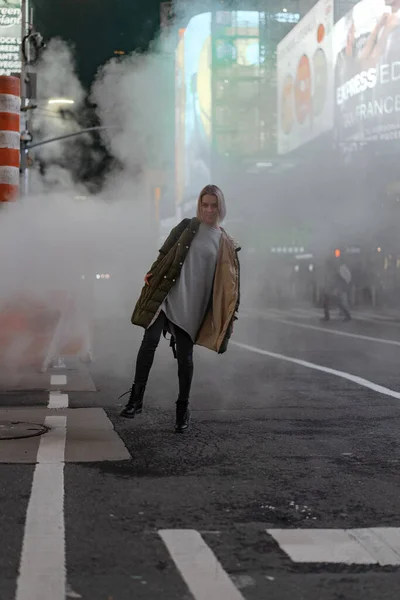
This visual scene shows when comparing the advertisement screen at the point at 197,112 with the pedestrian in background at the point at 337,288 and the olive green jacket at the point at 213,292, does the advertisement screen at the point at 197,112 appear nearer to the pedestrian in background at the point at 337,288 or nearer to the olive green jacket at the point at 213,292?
the pedestrian in background at the point at 337,288

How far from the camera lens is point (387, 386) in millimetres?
8680

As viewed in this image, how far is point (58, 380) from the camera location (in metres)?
8.98

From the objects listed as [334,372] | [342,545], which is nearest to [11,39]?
[334,372]

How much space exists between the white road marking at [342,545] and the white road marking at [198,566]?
29 cm

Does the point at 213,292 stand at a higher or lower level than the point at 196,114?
lower

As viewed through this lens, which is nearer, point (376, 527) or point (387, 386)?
point (376, 527)

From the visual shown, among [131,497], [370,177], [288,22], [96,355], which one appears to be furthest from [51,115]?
[288,22]

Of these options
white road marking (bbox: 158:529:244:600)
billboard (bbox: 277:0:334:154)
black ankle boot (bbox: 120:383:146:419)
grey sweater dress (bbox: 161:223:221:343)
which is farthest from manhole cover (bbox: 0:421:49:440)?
billboard (bbox: 277:0:334:154)

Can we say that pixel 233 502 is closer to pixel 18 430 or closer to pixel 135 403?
pixel 18 430

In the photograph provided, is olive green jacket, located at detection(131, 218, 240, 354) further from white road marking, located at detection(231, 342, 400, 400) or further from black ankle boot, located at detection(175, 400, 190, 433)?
white road marking, located at detection(231, 342, 400, 400)

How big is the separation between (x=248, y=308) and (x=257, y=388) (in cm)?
2251

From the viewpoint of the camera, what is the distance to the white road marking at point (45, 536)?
3.05 metres

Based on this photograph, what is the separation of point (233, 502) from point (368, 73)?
27.4 meters

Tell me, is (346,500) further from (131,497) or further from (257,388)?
(257,388)
